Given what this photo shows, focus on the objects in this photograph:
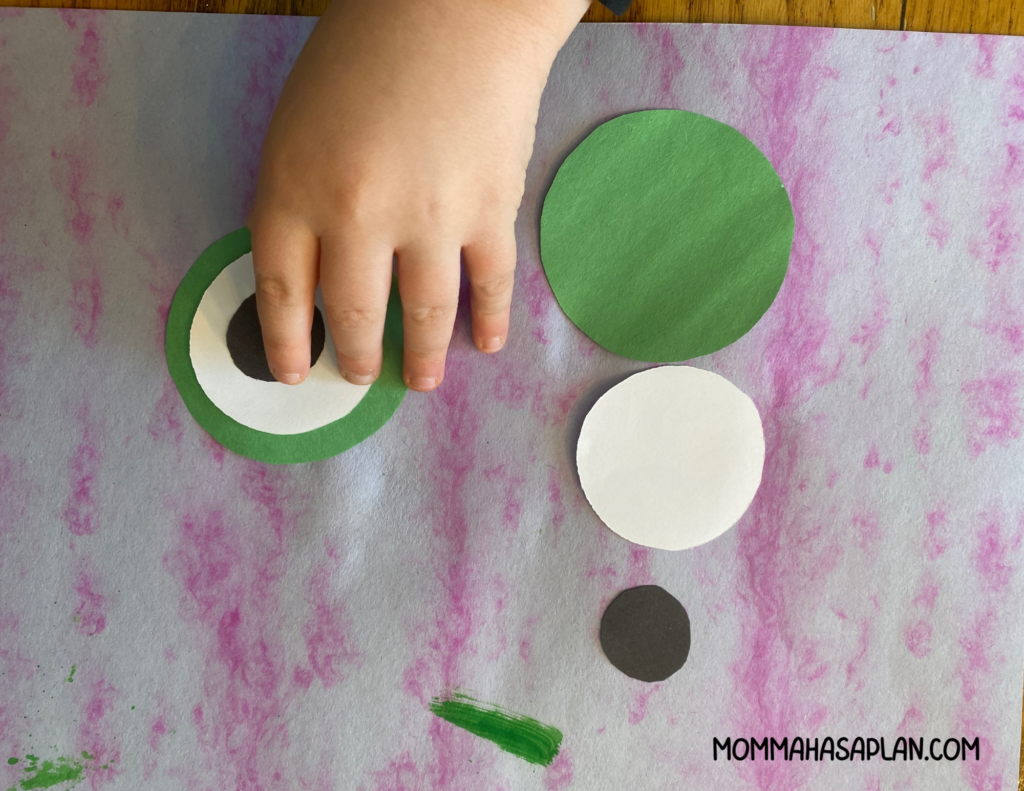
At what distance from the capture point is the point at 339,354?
0.45m

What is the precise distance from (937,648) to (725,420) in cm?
19

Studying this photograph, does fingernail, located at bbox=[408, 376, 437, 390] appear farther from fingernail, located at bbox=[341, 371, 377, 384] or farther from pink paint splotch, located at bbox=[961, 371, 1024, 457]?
pink paint splotch, located at bbox=[961, 371, 1024, 457]

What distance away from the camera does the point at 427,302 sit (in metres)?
0.42

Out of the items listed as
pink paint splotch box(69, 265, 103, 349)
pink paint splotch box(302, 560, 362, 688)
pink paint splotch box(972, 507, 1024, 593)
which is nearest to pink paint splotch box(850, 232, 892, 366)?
pink paint splotch box(972, 507, 1024, 593)

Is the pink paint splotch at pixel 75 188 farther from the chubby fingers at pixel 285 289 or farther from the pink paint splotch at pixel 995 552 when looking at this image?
the pink paint splotch at pixel 995 552

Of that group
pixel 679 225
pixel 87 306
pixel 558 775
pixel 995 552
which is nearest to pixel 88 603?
pixel 87 306

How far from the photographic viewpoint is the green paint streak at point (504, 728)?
0.46m

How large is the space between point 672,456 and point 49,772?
0.41 m

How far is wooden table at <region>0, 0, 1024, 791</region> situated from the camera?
473 mm

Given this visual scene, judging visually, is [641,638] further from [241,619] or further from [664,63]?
[664,63]

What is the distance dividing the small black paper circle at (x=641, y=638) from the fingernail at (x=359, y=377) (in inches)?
7.7

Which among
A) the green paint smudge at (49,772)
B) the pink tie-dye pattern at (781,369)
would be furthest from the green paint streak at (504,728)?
the green paint smudge at (49,772)

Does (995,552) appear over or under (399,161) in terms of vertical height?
under

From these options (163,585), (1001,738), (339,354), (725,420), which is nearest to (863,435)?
(725,420)
